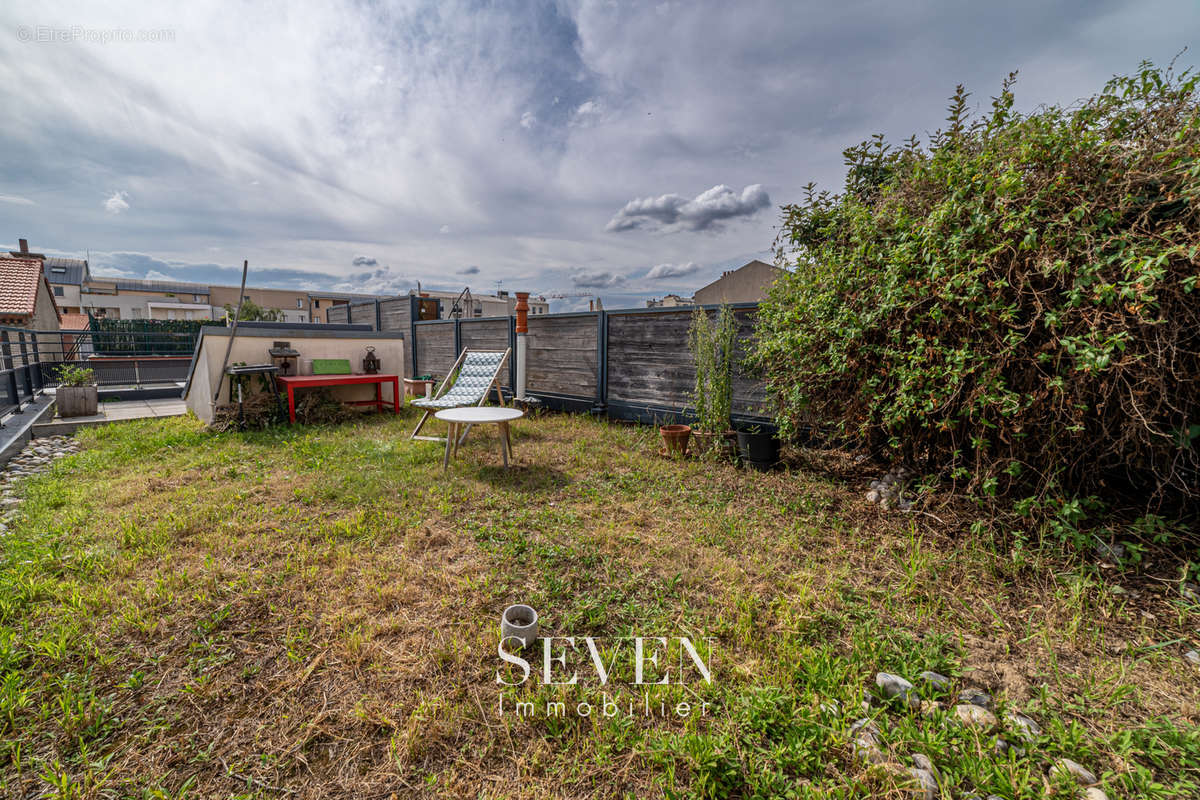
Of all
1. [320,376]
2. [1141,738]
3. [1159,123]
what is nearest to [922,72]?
[1159,123]

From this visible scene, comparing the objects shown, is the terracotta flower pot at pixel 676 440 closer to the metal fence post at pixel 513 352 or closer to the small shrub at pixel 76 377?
the metal fence post at pixel 513 352

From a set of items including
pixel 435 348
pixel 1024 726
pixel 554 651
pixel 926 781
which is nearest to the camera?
pixel 926 781

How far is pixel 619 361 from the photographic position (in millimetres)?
5875

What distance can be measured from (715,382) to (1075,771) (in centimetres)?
→ 328

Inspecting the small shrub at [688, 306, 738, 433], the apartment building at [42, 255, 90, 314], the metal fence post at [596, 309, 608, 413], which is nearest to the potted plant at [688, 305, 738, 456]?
the small shrub at [688, 306, 738, 433]

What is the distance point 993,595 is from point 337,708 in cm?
293

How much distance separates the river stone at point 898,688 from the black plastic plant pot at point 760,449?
246 centimetres

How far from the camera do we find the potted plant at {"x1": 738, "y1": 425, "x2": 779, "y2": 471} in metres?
3.93

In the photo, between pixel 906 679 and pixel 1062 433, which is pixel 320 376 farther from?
pixel 1062 433

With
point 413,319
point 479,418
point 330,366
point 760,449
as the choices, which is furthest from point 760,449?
point 413,319

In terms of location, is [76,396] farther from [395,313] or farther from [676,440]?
[676,440]

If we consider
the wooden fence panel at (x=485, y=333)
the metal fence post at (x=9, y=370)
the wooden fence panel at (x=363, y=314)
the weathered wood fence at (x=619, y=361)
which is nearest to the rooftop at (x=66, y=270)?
the wooden fence panel at (x=363, y=314)

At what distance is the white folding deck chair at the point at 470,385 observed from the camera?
4828 mm

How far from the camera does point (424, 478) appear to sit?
3688mm
